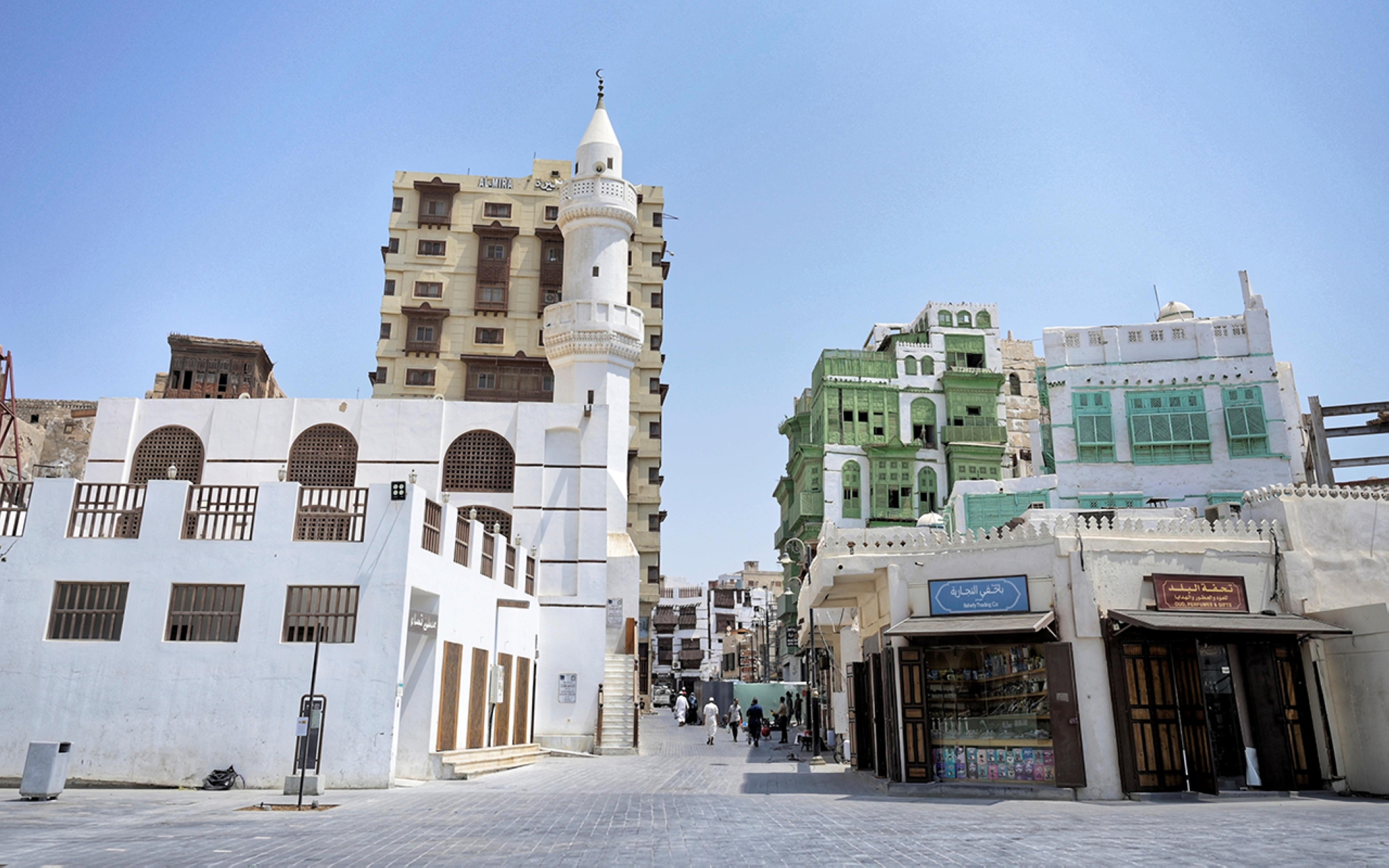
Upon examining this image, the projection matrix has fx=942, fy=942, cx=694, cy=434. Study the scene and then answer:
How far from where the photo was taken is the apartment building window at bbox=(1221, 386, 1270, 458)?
105ft

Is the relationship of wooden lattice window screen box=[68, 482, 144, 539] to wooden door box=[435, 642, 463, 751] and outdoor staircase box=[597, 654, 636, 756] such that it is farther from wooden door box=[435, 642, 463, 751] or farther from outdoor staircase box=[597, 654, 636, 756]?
outdoor staircase box=[597, 654, 636, 756]

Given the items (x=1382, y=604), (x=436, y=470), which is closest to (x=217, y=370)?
(x=436, y=470)

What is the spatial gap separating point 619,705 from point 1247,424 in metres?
23.1

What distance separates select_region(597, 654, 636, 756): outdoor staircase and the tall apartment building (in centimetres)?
2098

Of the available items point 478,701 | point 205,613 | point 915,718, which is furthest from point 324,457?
point 915,718

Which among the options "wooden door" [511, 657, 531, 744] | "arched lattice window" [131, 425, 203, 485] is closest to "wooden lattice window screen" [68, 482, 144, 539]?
"wooden door" [511, 657, 531, 744]

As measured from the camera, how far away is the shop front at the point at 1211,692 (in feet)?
53.7

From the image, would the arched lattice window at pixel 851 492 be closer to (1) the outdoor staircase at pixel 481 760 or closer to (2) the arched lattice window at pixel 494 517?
(2) the arched lattice window at pixel 494 517

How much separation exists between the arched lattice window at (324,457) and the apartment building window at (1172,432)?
26507mm

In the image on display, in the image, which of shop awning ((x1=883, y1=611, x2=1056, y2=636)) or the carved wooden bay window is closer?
shop awning ((x1=883, y1=611, x2=1056, y2=636))

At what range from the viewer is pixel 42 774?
1432 centimetres

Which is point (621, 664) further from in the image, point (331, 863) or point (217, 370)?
point (217, 370)

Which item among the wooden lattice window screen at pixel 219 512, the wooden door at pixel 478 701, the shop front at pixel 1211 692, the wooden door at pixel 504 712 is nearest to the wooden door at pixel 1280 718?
the shop front at pixel 1211 692

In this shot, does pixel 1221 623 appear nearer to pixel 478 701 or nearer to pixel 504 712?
pixel 478 701
